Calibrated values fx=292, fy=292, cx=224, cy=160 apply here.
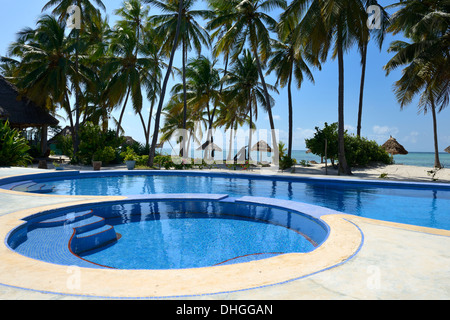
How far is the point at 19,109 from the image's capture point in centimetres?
1955

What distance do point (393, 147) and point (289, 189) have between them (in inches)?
787

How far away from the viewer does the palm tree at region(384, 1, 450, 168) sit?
13527 mm

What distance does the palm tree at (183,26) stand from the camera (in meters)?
18.2

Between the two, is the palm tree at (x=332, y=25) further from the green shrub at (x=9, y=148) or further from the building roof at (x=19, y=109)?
the building roof at (x=19, y=109)

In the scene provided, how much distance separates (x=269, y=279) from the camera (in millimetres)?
2465

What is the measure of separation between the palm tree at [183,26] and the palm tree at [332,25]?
23.5 feet

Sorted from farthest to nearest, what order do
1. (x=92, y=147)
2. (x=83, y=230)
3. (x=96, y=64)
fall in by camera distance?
(x=96, y=64) < (x=92, y=147) < (x=83, y=230)

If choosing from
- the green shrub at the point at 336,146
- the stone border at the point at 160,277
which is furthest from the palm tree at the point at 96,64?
the stone border at the point at 160,277

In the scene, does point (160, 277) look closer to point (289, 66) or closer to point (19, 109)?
Answer: point (289, 66)

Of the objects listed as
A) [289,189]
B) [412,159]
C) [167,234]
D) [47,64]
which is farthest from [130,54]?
[412,159]

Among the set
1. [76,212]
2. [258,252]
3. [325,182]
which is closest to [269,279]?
[258,252]

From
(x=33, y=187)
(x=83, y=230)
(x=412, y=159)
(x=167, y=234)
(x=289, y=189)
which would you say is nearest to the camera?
(x=83, y=230)
